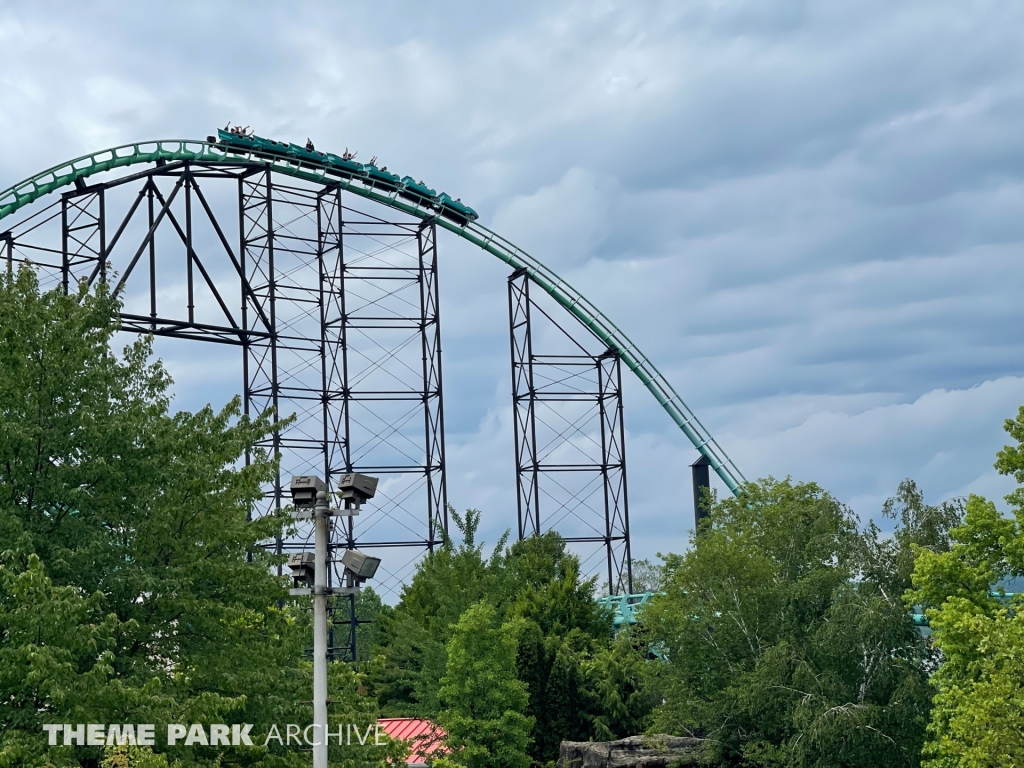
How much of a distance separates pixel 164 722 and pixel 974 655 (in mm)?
14436

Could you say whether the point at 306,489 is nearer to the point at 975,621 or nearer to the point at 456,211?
the point at 975,621

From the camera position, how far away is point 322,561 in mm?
11867

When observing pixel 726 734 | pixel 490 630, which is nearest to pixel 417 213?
pixel 490 630

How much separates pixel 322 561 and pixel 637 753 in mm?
17515

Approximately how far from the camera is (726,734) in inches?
1047

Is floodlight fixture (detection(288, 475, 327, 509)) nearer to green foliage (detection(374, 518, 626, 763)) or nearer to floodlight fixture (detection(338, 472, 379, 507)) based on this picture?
floodlight fixture (detection(338, 472, 379, 507))

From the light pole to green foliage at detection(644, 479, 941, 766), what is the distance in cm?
1445

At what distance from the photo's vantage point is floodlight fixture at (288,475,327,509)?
39.5 ft

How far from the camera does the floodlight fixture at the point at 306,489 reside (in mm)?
12031

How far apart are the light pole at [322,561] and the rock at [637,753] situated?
16316 mm

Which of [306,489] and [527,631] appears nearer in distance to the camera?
[306,489]

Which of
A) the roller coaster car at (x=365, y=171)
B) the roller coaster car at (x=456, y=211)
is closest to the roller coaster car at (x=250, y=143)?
the roller coaster car at (x=365, y=171)

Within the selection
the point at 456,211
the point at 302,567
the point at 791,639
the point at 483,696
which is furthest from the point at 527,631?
the point at 302,567

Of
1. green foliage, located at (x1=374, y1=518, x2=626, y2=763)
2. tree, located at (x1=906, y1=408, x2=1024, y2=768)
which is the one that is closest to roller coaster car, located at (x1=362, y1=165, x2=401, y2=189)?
green foliage, located at (x1=374, y1=518, x2=626, y2=763)
